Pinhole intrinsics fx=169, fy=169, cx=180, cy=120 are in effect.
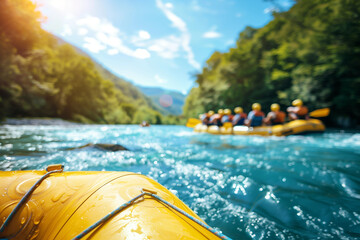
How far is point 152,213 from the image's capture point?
97 cm

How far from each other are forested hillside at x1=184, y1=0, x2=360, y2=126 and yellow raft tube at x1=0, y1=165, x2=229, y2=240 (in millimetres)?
13863

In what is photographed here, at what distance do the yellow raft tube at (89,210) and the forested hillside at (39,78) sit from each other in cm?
1707

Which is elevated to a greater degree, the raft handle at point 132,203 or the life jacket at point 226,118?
the life jacket at point 226,118

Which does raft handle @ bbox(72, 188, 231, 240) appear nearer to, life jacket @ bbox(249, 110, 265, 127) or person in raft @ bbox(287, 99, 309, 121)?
life jacket @ bbox(249, 110, 265, 127)

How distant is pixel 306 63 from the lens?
11945mm

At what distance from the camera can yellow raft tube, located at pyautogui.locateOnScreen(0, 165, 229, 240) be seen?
0.85 metres

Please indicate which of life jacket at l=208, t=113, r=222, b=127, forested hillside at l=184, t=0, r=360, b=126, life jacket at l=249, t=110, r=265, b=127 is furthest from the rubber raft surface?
forested hillside at l=184, t=0, r=360, b=126

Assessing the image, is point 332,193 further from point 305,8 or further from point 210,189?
point 305,8

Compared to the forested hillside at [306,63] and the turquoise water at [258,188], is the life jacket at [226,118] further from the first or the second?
the turquoise water at [258,188]

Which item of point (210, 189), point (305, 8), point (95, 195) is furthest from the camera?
point (305, 8)

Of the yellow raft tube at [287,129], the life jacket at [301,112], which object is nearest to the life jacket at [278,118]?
the yellow raft tube at [287,129]

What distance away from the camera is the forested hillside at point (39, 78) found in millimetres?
13855

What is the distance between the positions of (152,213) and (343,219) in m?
2.01

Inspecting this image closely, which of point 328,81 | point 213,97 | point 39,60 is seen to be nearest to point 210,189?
point 328,81
